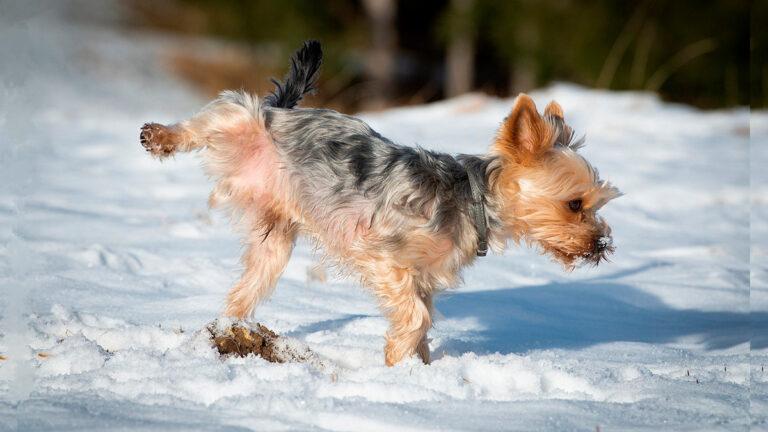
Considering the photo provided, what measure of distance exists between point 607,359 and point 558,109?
1298 millimetres

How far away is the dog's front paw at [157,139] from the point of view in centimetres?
470

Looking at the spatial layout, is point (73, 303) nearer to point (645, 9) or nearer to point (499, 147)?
point (499, 147)

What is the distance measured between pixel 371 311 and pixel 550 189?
1509mm

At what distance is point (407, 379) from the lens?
383cm

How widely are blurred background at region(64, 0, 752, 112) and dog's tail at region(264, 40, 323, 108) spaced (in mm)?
12123

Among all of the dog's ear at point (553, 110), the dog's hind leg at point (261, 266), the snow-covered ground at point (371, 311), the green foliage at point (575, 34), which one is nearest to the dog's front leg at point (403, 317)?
the snow-covered ground at point (371, 311)

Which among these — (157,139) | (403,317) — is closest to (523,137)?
(403,317)

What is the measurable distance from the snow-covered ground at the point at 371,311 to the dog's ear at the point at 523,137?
986 millimetres

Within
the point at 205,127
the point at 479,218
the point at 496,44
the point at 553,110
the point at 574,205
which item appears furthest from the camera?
the point at 496,44

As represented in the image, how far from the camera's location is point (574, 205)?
462 cm

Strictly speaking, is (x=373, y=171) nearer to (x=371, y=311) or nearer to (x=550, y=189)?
(x=550, y=189)

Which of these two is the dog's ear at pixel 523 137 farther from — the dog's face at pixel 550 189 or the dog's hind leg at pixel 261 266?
the dog's hind leg at pixel 261 266

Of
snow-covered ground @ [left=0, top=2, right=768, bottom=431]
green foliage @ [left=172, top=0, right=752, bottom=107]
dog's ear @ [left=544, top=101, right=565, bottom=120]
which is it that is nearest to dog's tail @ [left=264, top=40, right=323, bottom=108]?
snow-covered ground @ [left=0, top=2, right=768, bottom=431]

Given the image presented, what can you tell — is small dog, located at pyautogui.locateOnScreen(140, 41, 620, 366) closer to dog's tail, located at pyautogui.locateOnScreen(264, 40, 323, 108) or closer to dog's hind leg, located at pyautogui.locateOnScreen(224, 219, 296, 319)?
dog's hind leg, located at pyautogui.locateOnScreen(224, 219, 296, 319)
